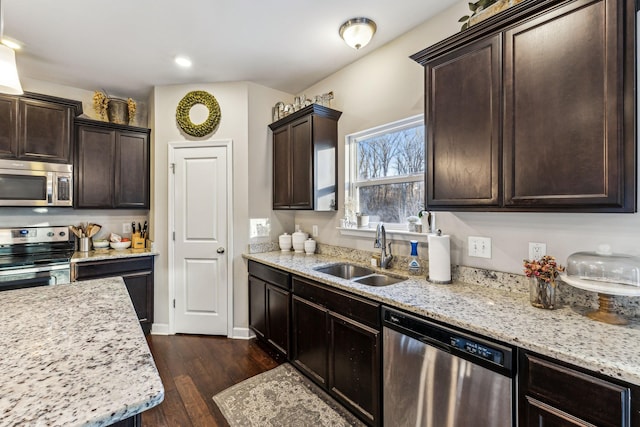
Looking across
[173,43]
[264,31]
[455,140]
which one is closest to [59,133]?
[173,43]

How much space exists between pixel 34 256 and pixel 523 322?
13.2 ft

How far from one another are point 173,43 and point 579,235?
3.21 m

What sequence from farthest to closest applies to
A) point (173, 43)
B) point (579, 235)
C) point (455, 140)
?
point (173, 43) < point (455, 140) < point (579, 235)

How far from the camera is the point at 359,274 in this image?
2525 millimetres

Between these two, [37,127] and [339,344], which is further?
[37,127]

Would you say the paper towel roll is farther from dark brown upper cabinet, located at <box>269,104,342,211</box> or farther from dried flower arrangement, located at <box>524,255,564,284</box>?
dark brown upper cabinet, located at <box>269,104,342,211</box>

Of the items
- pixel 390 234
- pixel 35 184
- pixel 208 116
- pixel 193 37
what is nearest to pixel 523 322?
pixel 390 234

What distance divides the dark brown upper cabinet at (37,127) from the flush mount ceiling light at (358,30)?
114 inches

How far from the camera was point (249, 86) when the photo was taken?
3252 mm

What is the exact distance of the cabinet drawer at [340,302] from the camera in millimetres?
1743

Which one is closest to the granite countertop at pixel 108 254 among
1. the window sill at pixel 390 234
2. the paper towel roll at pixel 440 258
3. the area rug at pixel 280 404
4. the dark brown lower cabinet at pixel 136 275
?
the dark brown lower cabinet at pixel 136 275

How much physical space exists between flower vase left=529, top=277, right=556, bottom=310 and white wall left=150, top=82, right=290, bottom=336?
2.62m

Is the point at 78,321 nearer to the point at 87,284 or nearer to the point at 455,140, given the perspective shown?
the point at 87,284

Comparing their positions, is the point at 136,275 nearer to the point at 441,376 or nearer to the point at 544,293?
the point at 441,376
